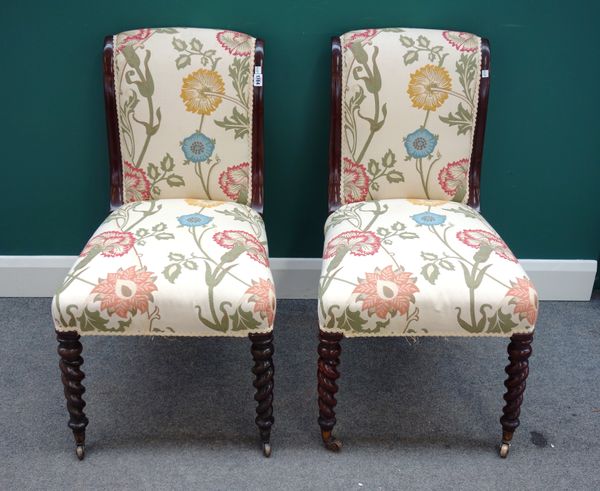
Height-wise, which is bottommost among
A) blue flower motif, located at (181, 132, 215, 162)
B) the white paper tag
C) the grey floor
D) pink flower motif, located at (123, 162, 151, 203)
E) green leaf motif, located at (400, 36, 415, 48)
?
the grey floor

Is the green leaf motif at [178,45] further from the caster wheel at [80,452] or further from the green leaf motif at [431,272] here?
the caster wheel at [80,452]

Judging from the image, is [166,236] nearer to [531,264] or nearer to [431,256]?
[431,256]

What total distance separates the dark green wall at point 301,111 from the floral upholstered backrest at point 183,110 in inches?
7.0

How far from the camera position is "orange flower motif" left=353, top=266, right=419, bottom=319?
1.58 m

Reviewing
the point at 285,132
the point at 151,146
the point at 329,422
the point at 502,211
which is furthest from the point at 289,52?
the point at 329,422

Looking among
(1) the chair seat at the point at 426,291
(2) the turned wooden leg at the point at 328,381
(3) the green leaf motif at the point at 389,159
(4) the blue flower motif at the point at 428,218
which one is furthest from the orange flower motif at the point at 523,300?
(3) the green leaf motif at the point at 389,159

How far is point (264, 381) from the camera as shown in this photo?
Answer: 1.67 m

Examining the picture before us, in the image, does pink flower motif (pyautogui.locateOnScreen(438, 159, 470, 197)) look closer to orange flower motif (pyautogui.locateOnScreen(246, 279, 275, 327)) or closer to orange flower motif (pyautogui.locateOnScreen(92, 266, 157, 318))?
orange flower motif (pyautogui.locateOnScreen(246, 279, 275, 327))

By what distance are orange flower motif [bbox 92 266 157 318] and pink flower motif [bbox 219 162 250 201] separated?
442 mm

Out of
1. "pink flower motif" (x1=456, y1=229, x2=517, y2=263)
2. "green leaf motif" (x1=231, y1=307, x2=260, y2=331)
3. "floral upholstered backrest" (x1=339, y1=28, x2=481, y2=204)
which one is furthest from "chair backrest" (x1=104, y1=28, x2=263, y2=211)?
"pink flower motif" (x1=456, y1=229, x2=517, y2=263)

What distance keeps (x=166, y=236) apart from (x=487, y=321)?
76 centimetres

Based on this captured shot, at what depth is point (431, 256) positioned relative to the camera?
1.66 m

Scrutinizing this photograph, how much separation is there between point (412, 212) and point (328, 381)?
492mm

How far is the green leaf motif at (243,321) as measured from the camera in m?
1.58
